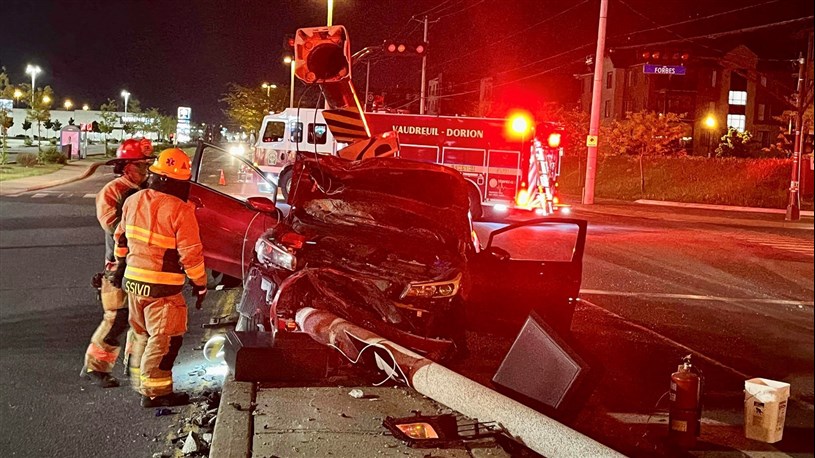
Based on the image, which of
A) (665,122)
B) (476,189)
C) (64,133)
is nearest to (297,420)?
(476,189)

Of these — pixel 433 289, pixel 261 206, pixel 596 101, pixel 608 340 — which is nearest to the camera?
pixel 433 289

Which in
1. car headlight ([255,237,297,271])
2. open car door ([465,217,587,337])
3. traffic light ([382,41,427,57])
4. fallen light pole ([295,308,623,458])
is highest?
traffic light ([382,41,427,57])

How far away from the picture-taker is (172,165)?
5727mm

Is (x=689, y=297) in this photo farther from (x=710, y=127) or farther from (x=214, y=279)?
(x=710, y=127)

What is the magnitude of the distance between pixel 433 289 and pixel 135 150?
2637mm

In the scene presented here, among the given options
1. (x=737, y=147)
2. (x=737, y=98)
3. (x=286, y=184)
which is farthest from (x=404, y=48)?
(x=737, y=98)

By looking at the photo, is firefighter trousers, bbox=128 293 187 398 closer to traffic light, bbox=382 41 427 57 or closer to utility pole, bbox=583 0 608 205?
traffic light, bbox=382 41 427 57

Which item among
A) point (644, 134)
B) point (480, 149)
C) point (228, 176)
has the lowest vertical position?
point (228, 176)

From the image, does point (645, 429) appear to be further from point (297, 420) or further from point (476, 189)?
point (476, 189)

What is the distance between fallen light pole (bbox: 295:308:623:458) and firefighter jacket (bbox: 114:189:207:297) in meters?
0.91

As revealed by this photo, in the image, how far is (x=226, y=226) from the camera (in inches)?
319

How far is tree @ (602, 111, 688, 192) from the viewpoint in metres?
38.7

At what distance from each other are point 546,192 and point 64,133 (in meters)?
32.2

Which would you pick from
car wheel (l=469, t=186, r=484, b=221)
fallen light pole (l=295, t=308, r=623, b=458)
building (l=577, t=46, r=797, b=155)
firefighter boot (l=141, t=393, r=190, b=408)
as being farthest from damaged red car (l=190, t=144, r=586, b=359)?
building (l=577, t=46, r=797, b=155)
